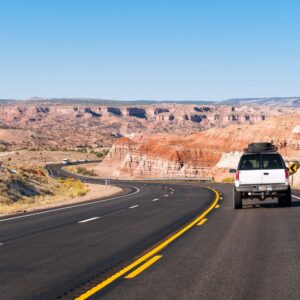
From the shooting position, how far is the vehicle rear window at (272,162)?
870 inches

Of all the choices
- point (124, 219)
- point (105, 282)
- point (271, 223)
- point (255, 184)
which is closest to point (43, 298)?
point (105, 282)

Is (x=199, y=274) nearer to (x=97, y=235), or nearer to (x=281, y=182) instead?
(x=97, y=235)

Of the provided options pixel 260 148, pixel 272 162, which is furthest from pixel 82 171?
pixel 272 162

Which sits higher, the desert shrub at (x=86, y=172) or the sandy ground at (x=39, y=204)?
the sandy ground at (x=39, y=204)

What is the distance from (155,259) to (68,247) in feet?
9.00

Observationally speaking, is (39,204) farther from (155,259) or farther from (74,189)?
(74,189)

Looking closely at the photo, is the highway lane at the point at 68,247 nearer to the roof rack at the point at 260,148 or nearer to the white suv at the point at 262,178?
the white suv at the point at 262,178

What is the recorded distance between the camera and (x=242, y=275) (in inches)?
360

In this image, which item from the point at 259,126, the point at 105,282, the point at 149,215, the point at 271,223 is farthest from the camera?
the point at 259,126

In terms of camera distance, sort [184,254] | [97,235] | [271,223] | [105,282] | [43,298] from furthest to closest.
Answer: [271,223] → [97,235] → [184,254] → [105,282] → [43,298]

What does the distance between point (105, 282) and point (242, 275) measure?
204cm

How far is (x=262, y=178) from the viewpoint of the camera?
22.0 m

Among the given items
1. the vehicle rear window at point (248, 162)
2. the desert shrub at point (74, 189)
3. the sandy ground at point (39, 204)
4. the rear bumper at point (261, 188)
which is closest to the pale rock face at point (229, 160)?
the desert shrub at point (74, 189)

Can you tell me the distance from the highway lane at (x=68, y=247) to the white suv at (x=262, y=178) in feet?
6.84
